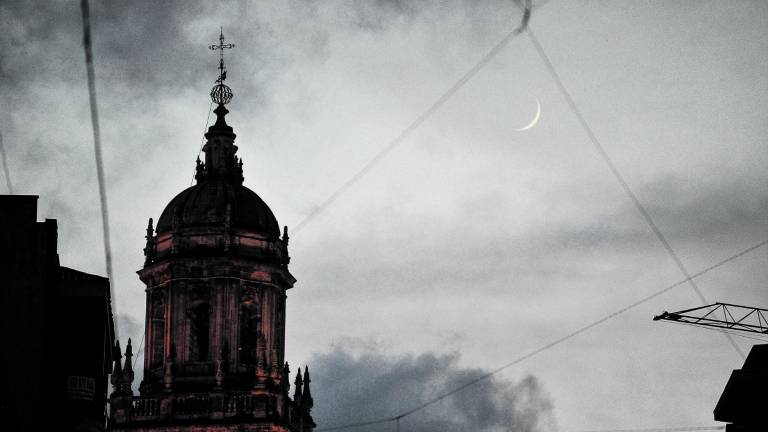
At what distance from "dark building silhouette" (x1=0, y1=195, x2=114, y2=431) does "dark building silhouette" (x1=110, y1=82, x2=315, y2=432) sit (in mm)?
23799

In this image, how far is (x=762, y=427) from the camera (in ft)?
273

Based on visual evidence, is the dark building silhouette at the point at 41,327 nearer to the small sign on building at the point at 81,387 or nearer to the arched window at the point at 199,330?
the small sign on building at the point at 81,387

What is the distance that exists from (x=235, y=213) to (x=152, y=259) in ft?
17.0

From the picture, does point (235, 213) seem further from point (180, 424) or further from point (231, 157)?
point (180, 424)

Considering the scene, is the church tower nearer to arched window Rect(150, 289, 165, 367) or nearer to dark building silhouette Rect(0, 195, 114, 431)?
arched window Rect(150, 289, 165, 367)

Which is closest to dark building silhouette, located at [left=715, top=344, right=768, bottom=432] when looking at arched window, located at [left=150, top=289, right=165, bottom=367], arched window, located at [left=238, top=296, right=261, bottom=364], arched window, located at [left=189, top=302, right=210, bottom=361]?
arched window, located at [left=238, top=296, right=261, bottom=364]

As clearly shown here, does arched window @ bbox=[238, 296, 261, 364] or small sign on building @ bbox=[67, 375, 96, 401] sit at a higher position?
arched window @ bbox=[238, 296, 261, 364]

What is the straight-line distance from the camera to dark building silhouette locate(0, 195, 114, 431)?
248 feet

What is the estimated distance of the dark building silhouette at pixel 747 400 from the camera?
8356 cm

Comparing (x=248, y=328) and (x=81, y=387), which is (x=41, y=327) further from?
(x=248, y=328)

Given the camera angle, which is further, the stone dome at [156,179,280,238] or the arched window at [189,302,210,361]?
the stone dome at [156,179,280,238]

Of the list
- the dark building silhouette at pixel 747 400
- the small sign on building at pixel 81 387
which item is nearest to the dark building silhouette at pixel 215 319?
the small sign on building at pixel 81 387

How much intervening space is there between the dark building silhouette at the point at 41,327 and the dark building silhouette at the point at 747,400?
1018 inches

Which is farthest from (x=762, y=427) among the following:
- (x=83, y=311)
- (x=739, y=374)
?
(x=83, y=311)
